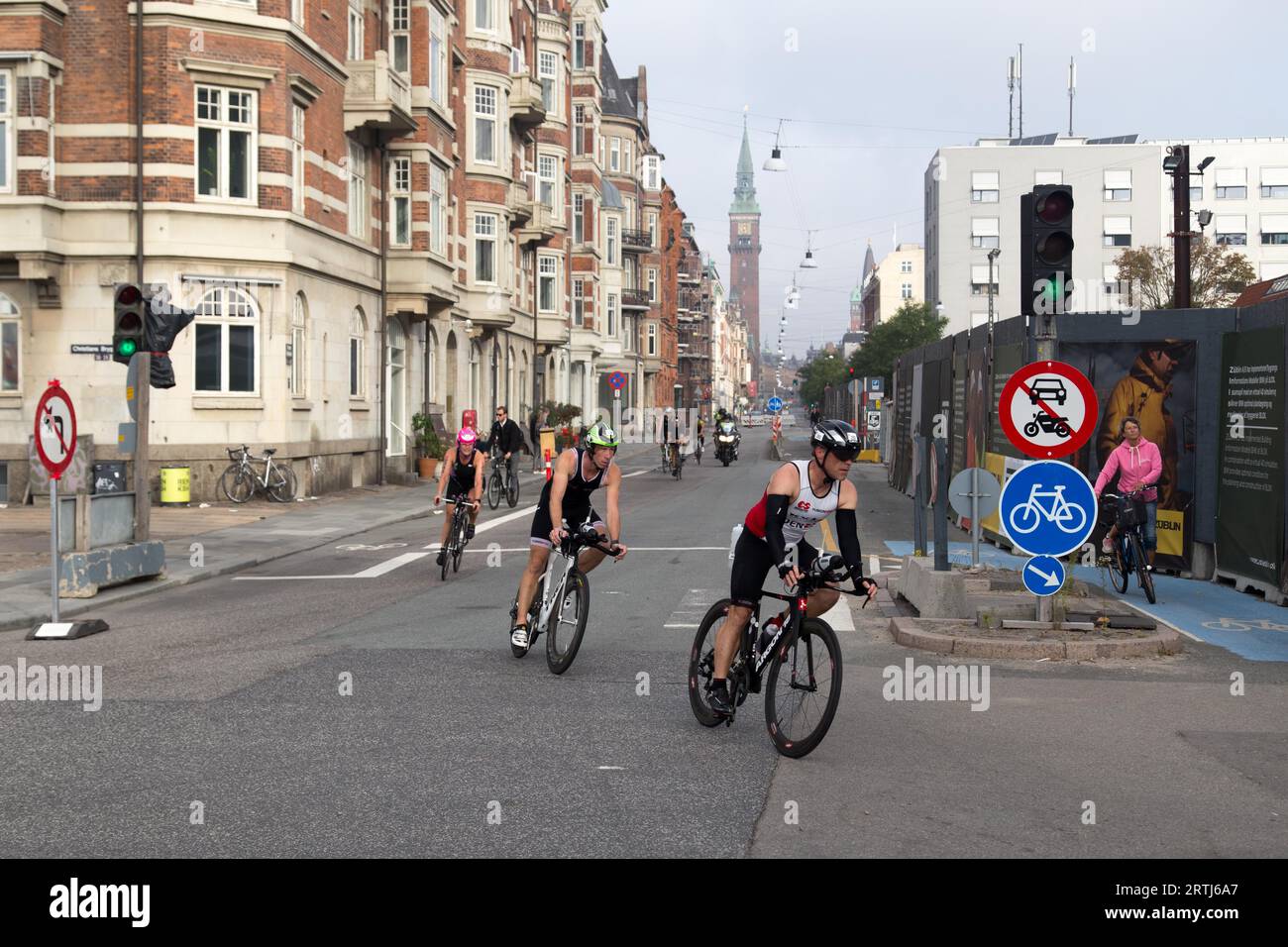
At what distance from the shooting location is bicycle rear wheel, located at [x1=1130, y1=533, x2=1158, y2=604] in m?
12.9

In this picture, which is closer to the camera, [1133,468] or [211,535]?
[1133,468]

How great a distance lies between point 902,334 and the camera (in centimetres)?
8744

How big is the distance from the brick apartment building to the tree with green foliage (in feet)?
170

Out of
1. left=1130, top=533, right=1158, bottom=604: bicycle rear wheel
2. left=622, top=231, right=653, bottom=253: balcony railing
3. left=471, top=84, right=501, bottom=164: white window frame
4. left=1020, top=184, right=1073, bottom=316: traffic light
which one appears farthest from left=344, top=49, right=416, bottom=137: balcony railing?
left=622, top=231, right=653, bottom=253: balcony railing

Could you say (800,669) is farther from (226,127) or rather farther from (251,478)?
(226,127)

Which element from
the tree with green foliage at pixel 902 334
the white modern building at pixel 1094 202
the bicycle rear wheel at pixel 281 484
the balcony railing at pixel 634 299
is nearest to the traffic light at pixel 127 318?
the bicycle rear wheel at pixel 281 484

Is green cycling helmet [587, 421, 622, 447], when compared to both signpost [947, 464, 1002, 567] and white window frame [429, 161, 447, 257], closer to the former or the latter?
signpost [947, 464, 1002, 567]

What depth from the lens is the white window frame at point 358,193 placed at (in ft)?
101

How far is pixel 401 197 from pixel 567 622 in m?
26.1

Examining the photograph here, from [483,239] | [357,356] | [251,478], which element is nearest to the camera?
[251,478]

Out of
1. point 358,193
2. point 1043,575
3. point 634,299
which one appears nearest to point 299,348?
point 358,193

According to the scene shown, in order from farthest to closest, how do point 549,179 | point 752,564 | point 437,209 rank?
point 549,179, point 437,209, point 752,564

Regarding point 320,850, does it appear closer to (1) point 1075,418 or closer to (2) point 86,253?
(1) point 1075,418
